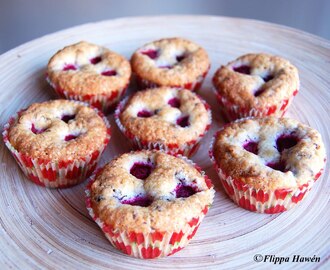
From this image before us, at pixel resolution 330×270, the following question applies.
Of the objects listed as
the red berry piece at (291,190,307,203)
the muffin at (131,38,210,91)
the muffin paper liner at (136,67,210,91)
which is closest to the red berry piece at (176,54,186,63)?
the muffin at (131,38,210,91)

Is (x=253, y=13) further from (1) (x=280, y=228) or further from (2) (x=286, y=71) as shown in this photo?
(1) (x=280, y=228)

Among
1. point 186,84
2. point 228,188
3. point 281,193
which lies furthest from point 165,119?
point 281,193

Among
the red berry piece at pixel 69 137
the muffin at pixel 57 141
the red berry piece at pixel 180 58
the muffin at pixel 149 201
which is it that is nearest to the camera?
the muffin at pixel 149 201

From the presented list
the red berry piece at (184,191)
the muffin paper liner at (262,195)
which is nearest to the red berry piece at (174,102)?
the muffin paper liner at (262,195)

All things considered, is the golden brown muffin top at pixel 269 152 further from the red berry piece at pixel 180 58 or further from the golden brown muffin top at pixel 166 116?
the red berry piece at pixel 180 58

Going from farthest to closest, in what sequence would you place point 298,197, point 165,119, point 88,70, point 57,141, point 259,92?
point 88,70 → point 259,92 → point 165,119 → point 57,141 → point 298,197

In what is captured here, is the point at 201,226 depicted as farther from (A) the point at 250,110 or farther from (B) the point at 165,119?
(A) the point at 250,110

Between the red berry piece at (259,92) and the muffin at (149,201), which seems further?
the red berry piece at (259,92)

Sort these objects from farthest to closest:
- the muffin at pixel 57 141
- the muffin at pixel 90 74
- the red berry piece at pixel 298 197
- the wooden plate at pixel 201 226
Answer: the muffin at pixel 90 74 → the muffin at pixel 57 141 → the red berry piece at pixel 298 197 → the wooden plate at pixel 201 226
